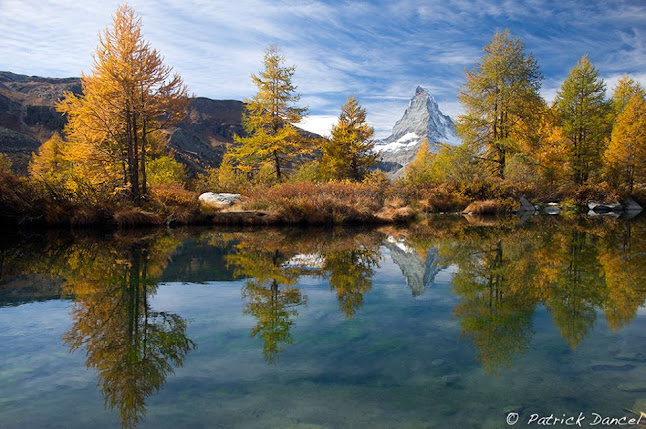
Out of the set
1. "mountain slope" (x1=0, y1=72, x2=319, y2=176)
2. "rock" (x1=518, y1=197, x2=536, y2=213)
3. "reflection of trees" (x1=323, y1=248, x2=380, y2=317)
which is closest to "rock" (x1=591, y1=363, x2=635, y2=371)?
"reflection of trees" (x1=323, y1=248, x2=380, y2=317)

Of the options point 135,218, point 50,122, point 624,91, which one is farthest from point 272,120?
point 50,122

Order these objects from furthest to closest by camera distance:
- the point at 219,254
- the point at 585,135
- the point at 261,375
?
the point at 585,135 → the point at 219,254 → the point at 261,375

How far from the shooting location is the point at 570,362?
10.0ft

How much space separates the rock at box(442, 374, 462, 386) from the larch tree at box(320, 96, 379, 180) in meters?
24.0

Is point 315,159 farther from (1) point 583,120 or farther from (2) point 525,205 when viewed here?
(1) point 583,120

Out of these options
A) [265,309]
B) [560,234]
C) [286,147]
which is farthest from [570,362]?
[286,147]

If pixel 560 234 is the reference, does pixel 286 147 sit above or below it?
above

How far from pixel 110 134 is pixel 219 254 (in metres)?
10.8

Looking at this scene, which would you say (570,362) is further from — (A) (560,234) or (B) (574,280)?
(A) (560,234)

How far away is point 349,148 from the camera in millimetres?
27031

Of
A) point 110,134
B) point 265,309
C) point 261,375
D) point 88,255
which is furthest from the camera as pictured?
point 110,134

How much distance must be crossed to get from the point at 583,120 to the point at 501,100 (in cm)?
907

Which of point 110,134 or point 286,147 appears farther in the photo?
point 286,147
